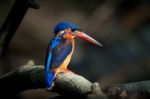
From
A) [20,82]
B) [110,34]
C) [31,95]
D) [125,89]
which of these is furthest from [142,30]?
[125,89]

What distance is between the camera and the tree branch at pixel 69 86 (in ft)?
7.55

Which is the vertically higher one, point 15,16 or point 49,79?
point 15,16

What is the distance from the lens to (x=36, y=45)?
6227 millimetres

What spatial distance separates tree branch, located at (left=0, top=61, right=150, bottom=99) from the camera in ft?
7.55

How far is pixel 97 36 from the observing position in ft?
20.2

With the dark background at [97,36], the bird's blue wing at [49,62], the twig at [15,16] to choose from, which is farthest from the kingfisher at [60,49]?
the dark background at [97,36]

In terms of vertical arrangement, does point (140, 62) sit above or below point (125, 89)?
above

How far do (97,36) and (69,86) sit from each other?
11.8ft

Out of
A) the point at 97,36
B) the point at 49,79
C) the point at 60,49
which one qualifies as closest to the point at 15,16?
the point at 60,49

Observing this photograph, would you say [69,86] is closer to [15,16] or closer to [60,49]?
[60,49]

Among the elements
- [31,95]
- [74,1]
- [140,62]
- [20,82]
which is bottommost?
[20,82]

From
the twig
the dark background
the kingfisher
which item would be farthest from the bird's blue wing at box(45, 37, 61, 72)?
the dark background

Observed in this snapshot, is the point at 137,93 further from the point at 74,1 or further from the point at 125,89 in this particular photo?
the point at 74,1

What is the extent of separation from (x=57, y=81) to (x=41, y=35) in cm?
366
